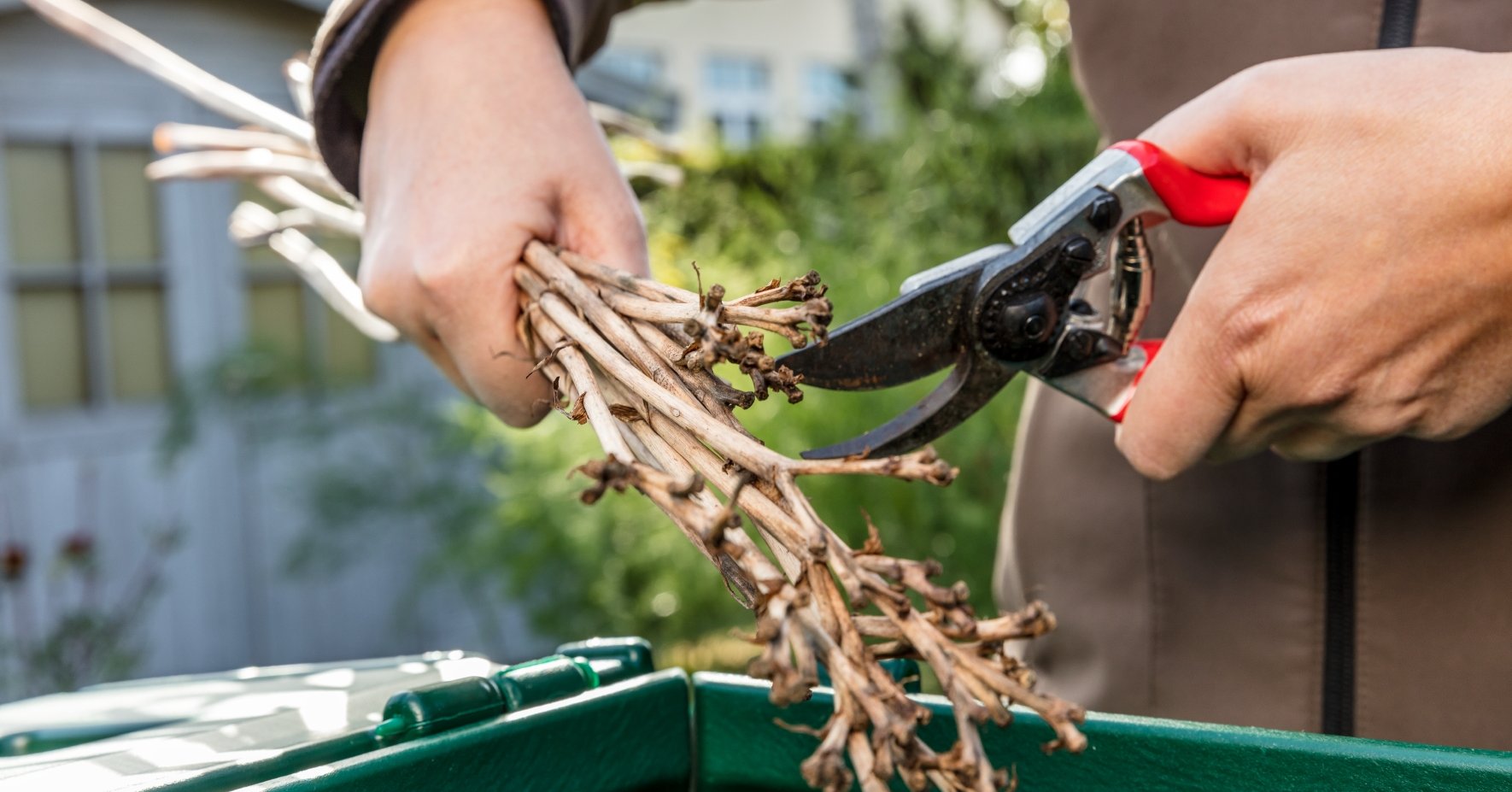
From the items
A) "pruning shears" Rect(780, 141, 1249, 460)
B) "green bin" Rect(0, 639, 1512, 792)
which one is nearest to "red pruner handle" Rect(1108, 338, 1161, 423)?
"pruning shears" Rect(780, 141, 1249, 460)

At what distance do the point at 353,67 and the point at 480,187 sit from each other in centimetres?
29

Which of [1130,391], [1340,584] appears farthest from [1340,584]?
[1130,391]

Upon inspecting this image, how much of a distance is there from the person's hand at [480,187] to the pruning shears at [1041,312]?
0.24 m

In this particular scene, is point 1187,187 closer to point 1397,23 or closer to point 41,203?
point 1397,23

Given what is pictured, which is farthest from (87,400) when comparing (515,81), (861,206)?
(515,81)

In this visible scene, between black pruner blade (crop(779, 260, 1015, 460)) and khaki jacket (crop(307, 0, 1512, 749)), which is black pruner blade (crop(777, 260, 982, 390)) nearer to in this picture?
black pruner blade (crop(779, 260, 1015, 460))

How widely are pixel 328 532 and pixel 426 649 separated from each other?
39.5 inches

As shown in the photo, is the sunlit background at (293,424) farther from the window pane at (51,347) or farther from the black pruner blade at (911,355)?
the black pruner blade at (911,355)

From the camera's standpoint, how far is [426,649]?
Result: 259 inches

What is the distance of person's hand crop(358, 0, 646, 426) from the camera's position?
1.07 m

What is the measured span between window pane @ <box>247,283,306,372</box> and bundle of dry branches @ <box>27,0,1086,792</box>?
5.33m

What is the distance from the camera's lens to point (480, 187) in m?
1.07

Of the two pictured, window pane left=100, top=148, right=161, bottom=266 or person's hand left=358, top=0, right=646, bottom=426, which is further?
window pane left=100, top=148, right=161, bottom=266

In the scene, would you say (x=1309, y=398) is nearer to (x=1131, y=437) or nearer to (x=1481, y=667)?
(x=1131, y=437)
